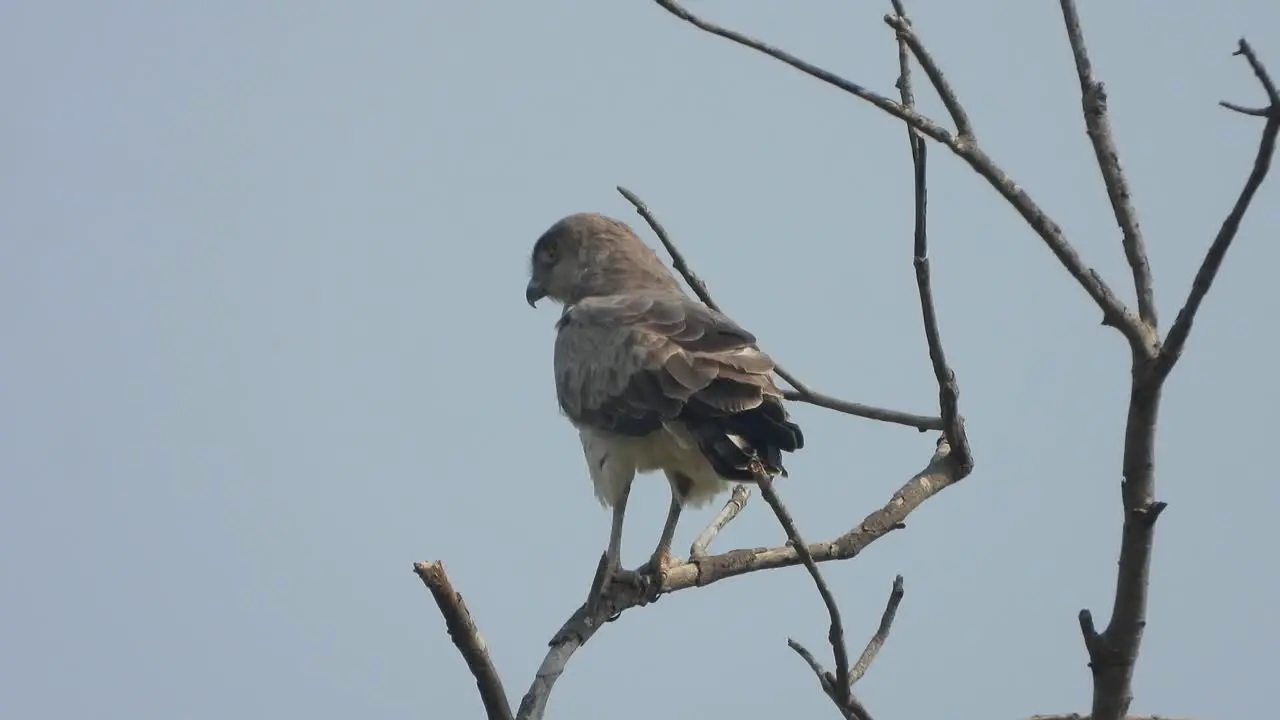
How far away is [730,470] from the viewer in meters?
6.24

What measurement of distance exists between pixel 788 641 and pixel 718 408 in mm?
2280

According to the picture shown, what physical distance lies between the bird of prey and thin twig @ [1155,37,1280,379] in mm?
2465

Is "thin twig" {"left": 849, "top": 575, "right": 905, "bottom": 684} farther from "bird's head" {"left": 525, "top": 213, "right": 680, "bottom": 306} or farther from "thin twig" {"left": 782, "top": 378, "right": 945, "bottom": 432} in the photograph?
"bird's head" {"left": 525, "top": 213, "right": 680, "bottom": 306}

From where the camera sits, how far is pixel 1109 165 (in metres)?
3.78

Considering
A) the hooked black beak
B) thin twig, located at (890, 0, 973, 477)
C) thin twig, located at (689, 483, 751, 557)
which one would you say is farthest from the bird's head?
thin twig, located at (890, 0, 973, 477)

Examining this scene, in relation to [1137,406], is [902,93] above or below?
above

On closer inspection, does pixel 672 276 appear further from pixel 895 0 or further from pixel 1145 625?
pixel 1145 625

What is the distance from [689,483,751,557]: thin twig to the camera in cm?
672

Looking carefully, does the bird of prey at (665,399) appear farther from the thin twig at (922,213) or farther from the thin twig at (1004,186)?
the thin twig at (1004,186)

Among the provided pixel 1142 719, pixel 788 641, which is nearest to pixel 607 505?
pixel 788 641

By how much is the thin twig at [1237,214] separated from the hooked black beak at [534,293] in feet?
22.1

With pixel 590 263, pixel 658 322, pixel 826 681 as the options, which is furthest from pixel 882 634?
pixel 590 263

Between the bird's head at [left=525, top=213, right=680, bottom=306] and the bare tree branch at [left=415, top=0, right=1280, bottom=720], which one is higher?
the bird's head at [left=525, top=213, right=680, bottom=306]

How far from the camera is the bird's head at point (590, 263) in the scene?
30.6 feet
